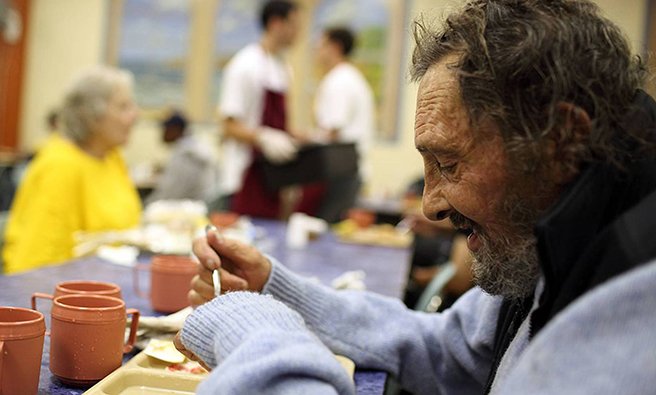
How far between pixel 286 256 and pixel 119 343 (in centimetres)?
157

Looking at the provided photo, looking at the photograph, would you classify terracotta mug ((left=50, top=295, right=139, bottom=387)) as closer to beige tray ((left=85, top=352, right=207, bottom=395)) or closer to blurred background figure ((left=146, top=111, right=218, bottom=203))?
beige tray ((left=85, top=352, right=207, bottom=395))

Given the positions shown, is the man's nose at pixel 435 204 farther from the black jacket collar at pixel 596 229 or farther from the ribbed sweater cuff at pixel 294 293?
the ribbed sweater cuff at pixel 294 293

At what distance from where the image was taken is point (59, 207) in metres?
2.89

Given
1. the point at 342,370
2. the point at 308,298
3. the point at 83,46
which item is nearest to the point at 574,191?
the point at 342,370

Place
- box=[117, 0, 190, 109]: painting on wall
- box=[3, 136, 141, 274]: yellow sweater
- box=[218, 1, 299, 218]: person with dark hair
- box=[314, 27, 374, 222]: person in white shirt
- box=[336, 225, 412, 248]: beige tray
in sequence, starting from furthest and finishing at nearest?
box=[117, 0, 190, 109]: painting on wall < box=[314, 27, 374, 222]: person in white shirt < box=[218, 1, 299, 218]: person with dark hair < box=[336, 225, 412, 248]: beige tray < box=[3, 136, 141, 274]: yellow sweater

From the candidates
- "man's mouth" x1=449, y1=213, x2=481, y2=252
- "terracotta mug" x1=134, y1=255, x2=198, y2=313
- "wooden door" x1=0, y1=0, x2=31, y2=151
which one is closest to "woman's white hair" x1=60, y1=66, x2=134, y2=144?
"terracotta mug" x1=134, y1=255, x2=198, y2=313

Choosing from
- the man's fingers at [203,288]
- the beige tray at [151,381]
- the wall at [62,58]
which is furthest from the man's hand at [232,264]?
the wall at [62,58]

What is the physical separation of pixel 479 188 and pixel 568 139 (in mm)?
149

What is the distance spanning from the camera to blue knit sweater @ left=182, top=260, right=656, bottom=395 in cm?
71

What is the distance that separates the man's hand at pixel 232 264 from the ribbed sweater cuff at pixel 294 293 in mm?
16

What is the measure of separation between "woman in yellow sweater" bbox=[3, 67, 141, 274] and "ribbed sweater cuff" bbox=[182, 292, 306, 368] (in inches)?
74.6

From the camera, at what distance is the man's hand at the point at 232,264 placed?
1424 millimetres

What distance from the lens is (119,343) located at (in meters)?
1.21

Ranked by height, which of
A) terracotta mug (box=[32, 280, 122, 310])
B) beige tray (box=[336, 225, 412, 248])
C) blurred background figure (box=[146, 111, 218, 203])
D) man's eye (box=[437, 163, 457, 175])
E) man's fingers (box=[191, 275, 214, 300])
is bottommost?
blurred background figure (box=[146, 111, 218, 203])
